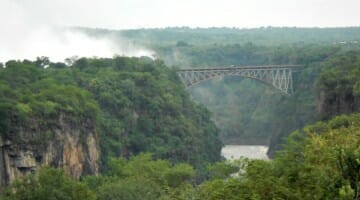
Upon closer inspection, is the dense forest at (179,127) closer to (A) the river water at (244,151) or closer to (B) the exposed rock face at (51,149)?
(B) the exposed rock face at (51,149)

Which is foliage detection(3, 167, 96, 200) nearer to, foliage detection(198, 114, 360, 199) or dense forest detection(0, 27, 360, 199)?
dense forest detection(0, 27, 360, 199)

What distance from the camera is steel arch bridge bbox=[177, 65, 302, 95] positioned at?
95812 millimetres

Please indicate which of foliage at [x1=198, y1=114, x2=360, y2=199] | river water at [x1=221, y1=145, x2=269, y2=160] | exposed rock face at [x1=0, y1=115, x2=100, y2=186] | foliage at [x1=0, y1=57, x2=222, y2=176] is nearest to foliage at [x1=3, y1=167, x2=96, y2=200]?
exposed rock face at [x1=0, y1=115, x2=100, y2=186]

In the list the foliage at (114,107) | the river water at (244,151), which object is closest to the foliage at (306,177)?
the foliage at (114,107)

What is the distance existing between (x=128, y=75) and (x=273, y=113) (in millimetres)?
32071

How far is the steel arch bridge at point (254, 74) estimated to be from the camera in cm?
9581

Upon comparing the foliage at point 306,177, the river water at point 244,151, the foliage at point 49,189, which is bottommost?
the river water at point 244,151

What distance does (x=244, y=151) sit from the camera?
105 metres

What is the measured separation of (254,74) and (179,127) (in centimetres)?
1987

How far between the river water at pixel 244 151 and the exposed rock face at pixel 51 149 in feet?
115

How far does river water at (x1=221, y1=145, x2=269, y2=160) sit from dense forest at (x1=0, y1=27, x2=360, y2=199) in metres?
1.85

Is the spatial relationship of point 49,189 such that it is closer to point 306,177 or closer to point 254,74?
point 306,177

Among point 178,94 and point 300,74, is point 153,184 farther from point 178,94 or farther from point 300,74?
point 300,74

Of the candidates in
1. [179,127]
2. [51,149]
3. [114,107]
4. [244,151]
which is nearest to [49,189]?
[51,149]
